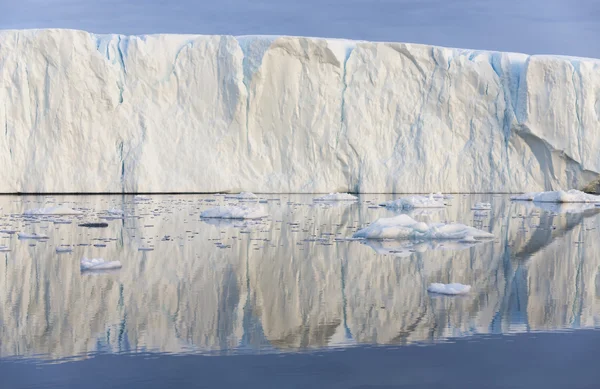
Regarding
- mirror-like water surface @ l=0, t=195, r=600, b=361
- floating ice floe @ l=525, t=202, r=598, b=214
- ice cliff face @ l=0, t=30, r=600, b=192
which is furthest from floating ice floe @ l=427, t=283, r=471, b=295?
ice cliff face @ l=0, t=30, r=600, b=192

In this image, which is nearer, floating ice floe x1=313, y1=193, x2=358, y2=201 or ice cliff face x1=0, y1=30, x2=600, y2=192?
floating ice floe x1=313, y1=193, x2=358, y2=201

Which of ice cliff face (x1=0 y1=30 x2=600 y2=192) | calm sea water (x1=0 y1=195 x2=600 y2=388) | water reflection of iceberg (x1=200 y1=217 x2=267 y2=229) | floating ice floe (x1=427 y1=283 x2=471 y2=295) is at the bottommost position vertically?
calm sea water (x1=0 y1=195 x2=600 y2=388)

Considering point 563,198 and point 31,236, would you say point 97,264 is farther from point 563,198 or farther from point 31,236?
point 563,198

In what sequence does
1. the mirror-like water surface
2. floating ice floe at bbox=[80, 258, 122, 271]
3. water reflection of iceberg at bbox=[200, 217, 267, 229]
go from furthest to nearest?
water reflection of iceberg at bbox=[200, 217, 267, 229]
floating ice floe at bbox=[80, 258, 122, 271]
the mirror-like water surface

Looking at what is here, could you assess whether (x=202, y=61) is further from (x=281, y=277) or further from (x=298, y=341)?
(x=298, y=341)

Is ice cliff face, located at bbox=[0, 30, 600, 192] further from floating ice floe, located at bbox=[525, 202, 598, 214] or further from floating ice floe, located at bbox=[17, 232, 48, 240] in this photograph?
floating ice floe, located at bbox=[17, 232, 48, 240]

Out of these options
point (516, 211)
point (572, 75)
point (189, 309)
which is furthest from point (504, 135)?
point (189, 309)

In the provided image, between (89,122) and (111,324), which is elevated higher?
(89,122)
